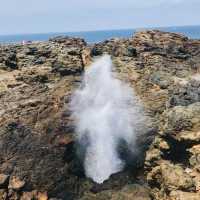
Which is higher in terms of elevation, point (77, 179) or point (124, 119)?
point (124, 119)

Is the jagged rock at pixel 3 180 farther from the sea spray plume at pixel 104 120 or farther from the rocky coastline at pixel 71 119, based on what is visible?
the sea spray plume at pixel 104 120

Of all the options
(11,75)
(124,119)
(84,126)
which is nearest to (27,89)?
(11,75)

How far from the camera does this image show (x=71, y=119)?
41438mm

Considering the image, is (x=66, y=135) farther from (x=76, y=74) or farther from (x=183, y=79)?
(x=183, y=79)

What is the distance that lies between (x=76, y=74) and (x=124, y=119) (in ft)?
20.0

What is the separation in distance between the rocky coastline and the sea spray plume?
843mm

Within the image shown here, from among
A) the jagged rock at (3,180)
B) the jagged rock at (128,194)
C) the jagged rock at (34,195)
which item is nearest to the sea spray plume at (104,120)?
the jagged rock at (34,195)

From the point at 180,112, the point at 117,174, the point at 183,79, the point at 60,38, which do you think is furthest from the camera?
the point at 60,38

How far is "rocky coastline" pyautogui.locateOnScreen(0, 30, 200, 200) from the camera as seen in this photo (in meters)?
31.5

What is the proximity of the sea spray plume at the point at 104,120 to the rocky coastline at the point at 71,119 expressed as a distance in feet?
2.77

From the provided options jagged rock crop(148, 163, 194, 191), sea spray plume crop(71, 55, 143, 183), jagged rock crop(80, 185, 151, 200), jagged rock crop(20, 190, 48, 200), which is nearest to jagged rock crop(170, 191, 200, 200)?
jagged rock crop(148, 163, 194, 191)

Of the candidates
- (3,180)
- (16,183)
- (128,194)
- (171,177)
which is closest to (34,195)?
(16,183)

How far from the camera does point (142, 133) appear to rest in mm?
40875

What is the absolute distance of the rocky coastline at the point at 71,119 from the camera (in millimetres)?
31453
